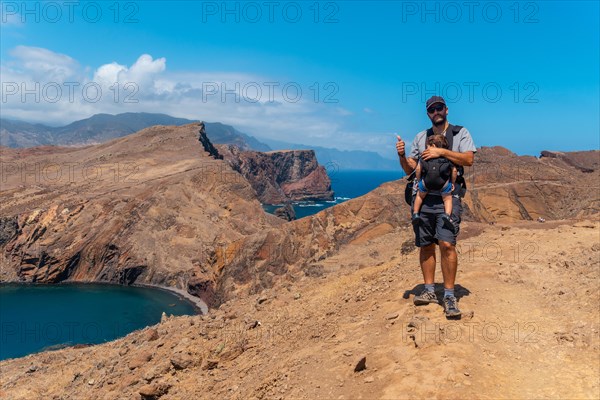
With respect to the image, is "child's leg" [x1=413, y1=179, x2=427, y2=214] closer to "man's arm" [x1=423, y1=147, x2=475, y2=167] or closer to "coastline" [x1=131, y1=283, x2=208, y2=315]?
"man's arm" [x1=423, y1=147, x2=475, y2=167]

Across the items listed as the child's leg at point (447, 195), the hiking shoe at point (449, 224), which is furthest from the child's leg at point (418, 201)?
the hiking shoe at point (449, 224)

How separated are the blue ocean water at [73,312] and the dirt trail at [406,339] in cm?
2628

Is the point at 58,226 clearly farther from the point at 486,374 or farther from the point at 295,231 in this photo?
the point at 486,374

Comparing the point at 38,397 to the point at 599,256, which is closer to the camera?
the point at 599,256

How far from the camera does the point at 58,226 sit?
60031 mm

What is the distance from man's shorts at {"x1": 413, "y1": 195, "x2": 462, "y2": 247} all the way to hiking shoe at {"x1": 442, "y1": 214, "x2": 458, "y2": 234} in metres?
0.05

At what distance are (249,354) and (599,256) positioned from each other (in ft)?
28.4

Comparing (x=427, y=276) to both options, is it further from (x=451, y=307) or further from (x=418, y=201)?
(x=418, y=201)

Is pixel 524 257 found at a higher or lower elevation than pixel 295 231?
higher

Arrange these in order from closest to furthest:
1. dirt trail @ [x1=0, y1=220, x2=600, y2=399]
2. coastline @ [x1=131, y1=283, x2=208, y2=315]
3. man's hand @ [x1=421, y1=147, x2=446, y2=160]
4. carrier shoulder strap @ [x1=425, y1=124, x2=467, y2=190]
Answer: dirt trail @ [x1=0, y1=220, x2=600, y2=399] < man's hand @ [x1=421, y1=147, x2=446, y2=160] < carrier shoulder strap @ [x1=425, y1=124, x2=467, y2=190] < coastline @ [x1=131, y1=283, x2=208, y2=315]

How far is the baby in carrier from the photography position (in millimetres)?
7309

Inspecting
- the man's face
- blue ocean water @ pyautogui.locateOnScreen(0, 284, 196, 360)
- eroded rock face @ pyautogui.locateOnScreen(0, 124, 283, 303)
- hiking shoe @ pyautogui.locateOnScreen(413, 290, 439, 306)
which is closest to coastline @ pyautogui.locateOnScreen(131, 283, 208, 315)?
blue ocean water @ pyautogui.locateOnScreen(0, 284, 196, 360)

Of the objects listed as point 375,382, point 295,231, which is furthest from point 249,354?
point 295,231

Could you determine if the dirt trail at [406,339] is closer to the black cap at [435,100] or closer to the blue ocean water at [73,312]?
the black cap at [435,100]
